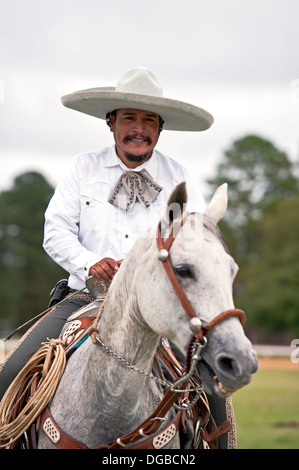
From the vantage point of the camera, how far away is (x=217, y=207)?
14.2 feet

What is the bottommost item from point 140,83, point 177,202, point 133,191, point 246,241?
point 246,241

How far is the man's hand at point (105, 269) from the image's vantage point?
4.66 m

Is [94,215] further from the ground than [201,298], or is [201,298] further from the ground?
[94,215]

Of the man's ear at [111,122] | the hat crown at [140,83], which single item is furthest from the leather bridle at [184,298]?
the man's ear at [111,122]

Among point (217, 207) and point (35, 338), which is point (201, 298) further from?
point (35, 338)

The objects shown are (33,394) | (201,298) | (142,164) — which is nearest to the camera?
(201,298)

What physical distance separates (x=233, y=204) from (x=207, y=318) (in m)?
59.0

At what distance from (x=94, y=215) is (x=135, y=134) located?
671mm

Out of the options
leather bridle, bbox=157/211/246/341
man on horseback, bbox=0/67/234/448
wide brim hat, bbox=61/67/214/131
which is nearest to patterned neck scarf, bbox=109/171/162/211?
man on horseback, bbox=0/67/234/448

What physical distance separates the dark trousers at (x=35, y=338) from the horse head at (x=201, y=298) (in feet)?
4.57

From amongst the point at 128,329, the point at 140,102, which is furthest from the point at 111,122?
the point at 128,329

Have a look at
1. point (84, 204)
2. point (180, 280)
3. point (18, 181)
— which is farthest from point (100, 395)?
point (18, 181)

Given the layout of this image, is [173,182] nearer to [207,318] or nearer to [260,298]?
[207,318]
